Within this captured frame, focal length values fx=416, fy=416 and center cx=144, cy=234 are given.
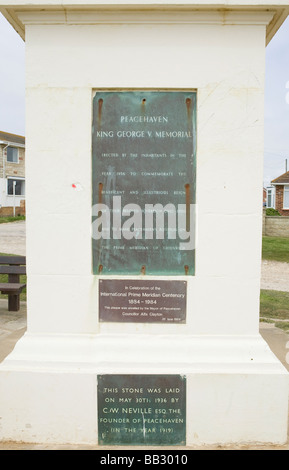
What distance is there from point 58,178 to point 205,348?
155 centimetres

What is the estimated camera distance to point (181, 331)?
9.57 ft

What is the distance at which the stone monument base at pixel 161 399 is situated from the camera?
2771 mm

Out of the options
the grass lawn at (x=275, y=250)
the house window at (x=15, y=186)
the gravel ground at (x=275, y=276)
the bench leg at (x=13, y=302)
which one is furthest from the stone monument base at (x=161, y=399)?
the house window at (x=15, y=186)

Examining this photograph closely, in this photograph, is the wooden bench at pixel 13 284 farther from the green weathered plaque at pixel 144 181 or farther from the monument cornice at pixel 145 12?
the monument cornice at pixel 145 12

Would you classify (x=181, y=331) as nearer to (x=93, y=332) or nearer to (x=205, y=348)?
(x=205, y=348)

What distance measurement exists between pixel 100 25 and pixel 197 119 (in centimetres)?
91

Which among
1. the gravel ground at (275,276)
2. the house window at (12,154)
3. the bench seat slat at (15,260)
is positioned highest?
the house window at (12,154)

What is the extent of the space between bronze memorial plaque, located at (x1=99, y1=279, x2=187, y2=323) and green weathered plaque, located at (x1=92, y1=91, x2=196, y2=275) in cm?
9

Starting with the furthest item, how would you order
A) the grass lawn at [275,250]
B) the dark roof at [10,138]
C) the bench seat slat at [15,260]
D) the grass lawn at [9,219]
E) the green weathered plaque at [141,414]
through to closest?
the dark roof at [10,138]
the grass lawn at [9,219]
the grass lawn at [275,250]
the bench seat slat at [15,260]
the green weathered plaque at [141,414]

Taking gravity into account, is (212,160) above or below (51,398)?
above

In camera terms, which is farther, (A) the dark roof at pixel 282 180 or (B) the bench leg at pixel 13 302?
(A) the dark roof at pixel 282 180
